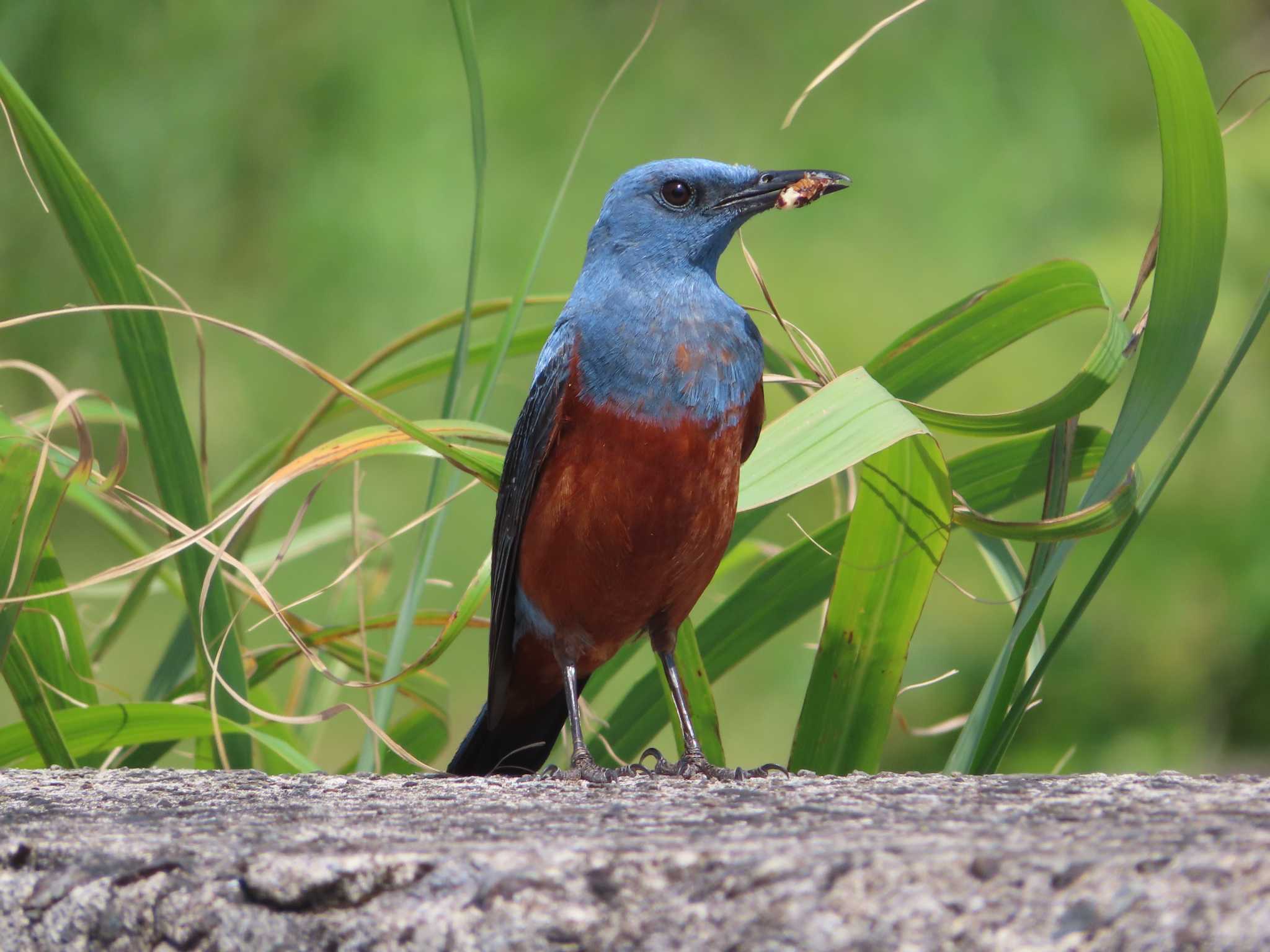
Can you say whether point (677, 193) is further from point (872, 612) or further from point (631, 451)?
point (872, 612)

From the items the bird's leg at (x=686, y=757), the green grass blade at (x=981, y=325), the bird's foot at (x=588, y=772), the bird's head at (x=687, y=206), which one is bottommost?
the bird's foot at (x=588, y=772)

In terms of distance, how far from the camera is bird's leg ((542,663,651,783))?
6.85 feet

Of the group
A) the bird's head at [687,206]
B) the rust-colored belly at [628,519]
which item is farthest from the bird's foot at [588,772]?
the bird's head at [687,206]

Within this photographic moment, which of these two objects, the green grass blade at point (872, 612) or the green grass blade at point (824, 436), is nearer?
the green grass blade at point (824, 436)

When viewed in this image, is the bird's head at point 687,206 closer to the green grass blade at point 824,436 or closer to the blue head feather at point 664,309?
the blue head feather at point 664,309

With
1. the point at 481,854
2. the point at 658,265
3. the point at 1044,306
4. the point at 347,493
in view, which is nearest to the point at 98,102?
the point at 347,493

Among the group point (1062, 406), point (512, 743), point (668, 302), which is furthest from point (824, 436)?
point (512, 743)

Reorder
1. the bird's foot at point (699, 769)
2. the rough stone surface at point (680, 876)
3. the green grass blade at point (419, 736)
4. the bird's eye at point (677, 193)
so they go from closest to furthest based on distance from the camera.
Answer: the rough stone surface at point (680, 876) < the bird's foot at point (699, 769) < the bird's eye at point (677, 193) < the green grass blade at point (419, 736)

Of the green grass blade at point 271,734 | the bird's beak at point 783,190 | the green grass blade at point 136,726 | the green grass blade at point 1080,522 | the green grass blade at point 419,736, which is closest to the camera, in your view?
the green grass blade at point 1080,522

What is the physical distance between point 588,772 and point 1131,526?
1027 mm

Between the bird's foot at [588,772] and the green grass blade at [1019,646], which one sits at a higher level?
the green grass blade at [1019,646]

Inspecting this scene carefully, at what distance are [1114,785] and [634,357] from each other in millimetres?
1208

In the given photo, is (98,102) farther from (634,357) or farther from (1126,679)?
(1126,679)

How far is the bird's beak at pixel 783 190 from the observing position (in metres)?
2.62
